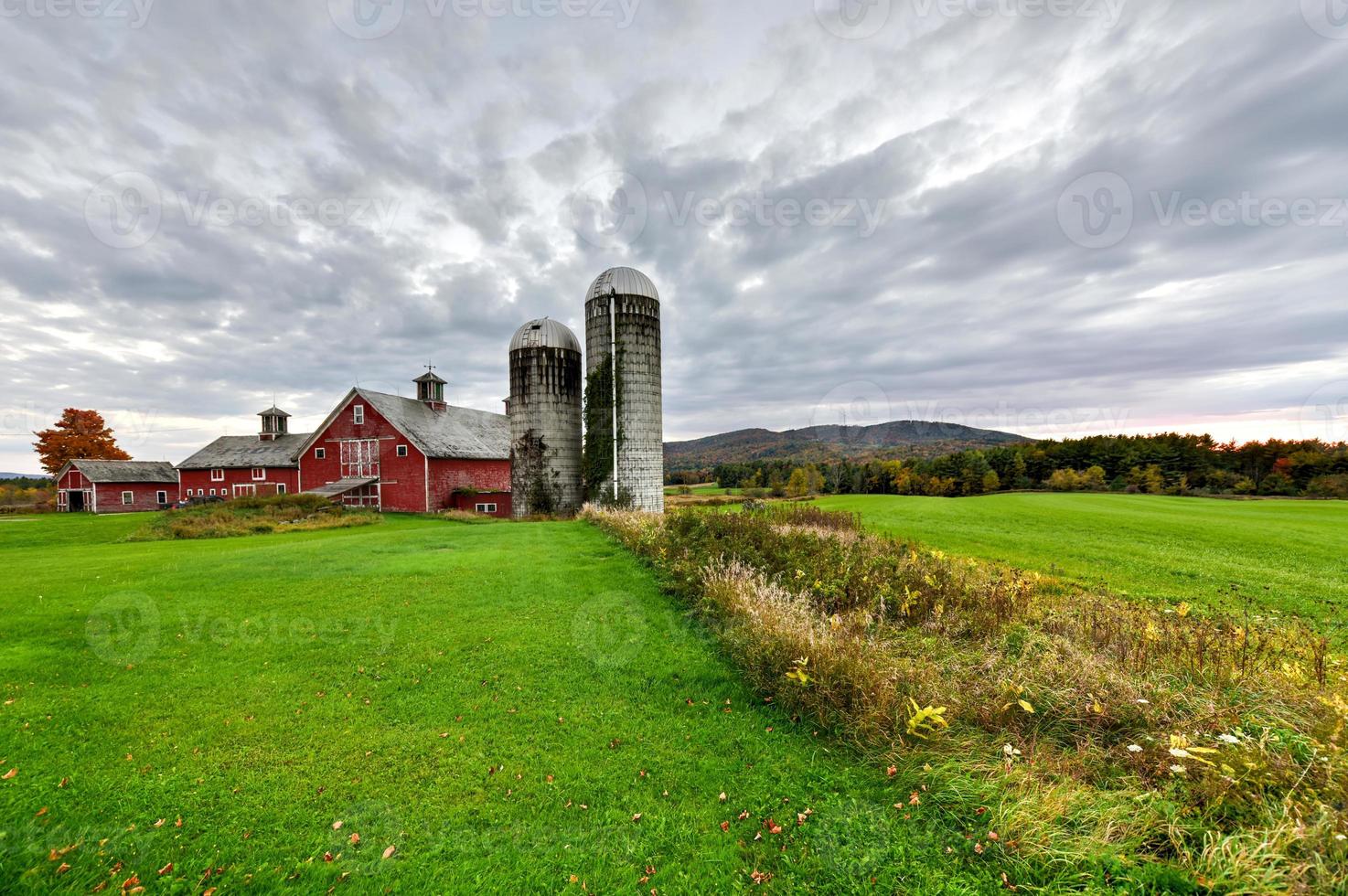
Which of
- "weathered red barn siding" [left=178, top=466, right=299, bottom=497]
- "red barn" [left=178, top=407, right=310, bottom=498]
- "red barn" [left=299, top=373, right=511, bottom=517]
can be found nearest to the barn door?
"red barn" [left=299, top=373, right=511, bottom=517]

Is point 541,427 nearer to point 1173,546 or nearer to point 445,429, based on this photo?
point 445,429

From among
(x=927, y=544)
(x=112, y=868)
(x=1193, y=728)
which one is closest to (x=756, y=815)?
(x=1193, y=728)

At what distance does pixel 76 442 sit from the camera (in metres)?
46.6

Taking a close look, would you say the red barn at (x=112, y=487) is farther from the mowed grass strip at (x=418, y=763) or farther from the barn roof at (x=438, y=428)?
the mowed grass strip at (x=418, y=763)

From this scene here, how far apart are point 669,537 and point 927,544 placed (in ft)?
31.3

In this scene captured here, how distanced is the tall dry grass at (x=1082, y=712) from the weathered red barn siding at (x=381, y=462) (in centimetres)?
2791

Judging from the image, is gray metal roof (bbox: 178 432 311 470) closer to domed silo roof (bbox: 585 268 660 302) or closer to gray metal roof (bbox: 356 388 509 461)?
gray metal roof (bbox: 356 388 509 461)

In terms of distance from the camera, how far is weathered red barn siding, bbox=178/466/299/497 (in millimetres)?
36469

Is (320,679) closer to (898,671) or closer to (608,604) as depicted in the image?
(608,604)

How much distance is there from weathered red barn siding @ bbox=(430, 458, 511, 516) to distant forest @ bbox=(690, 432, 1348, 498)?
38762 millimetres

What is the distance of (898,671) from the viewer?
524cm

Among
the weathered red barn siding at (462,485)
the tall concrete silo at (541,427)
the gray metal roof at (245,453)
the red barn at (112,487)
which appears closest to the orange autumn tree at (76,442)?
the red barn at (112,487)

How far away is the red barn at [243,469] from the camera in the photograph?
36.6 meters

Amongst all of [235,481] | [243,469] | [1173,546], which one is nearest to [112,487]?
[235,481]
